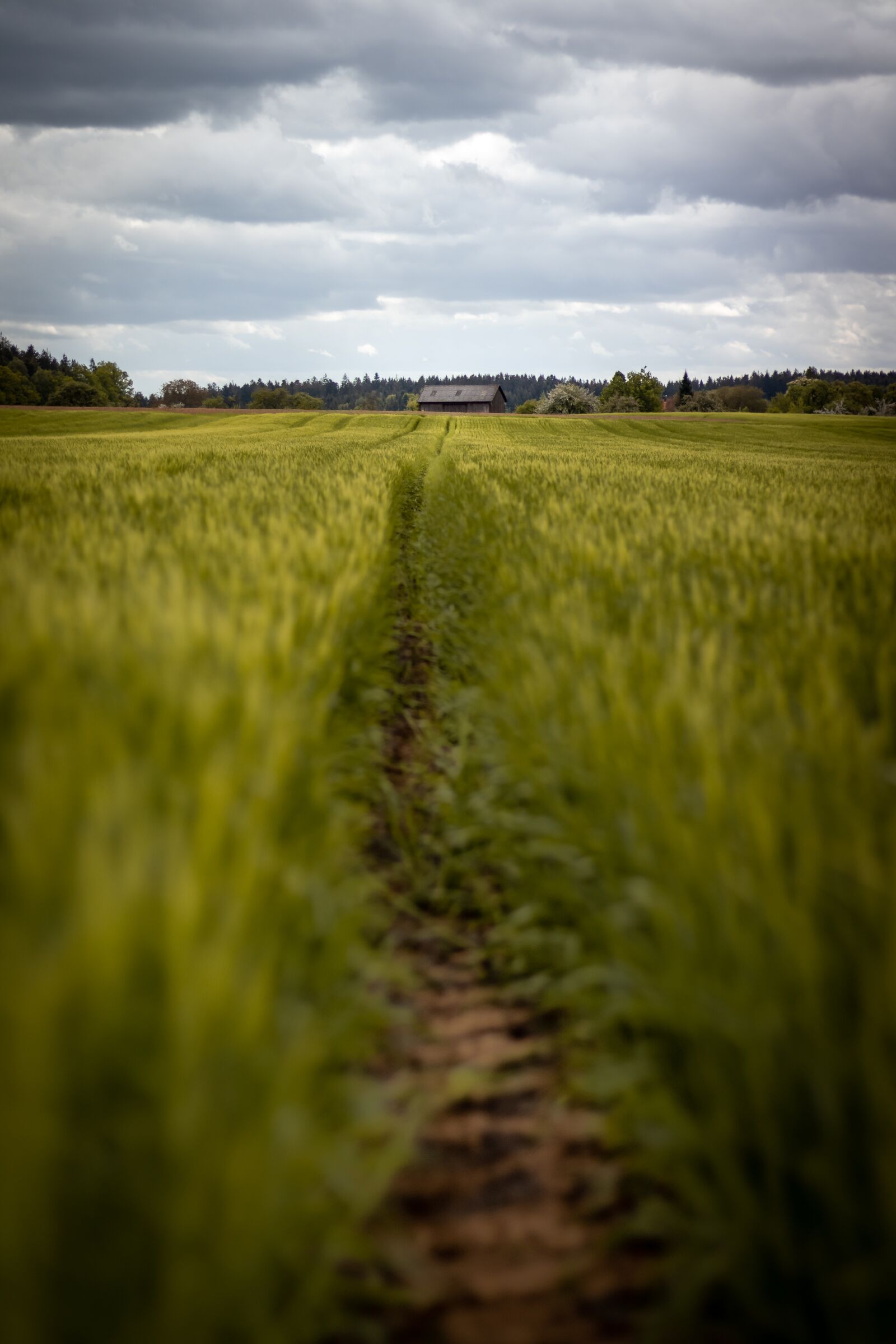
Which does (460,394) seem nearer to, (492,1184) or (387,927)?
(387,927)

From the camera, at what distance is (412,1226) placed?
1.71 m

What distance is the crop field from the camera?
1.06 metres

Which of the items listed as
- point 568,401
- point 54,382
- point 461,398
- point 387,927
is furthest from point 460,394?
point 387,927

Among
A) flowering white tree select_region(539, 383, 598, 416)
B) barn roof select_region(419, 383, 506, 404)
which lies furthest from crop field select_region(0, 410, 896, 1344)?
barn roof select_region(419, 383, 506, 404)

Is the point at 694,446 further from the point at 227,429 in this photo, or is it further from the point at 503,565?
the point at 503,565

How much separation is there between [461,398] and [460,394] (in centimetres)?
102

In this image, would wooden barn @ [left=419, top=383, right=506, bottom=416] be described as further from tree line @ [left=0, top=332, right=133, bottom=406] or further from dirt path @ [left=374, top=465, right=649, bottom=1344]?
dirt path @ [left=374, top=465, right=649, bottom=1344]

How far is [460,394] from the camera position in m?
102

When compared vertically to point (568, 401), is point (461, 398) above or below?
above

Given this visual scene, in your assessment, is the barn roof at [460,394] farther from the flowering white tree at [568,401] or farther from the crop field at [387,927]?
the crop field at [387,927]

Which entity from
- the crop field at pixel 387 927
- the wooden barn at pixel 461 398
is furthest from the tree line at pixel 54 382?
the crop field at pixel 387 927

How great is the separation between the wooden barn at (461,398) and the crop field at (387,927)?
102 m

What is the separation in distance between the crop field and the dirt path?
27 millimetres

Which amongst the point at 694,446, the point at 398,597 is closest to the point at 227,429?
the point at 694,446
